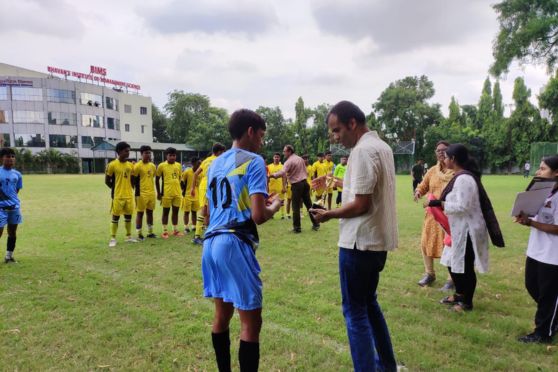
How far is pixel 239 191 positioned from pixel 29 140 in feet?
201

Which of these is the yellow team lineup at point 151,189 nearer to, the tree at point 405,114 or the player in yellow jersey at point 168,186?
the player in yellow jersey at point 168,186

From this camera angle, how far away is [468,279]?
173 inches

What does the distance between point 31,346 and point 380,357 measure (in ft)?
10.8

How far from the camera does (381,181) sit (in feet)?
8.68

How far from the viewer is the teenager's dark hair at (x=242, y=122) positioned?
269cm

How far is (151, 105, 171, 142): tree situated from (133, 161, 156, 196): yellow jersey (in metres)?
69.4

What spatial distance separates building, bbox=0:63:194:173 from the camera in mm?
52031

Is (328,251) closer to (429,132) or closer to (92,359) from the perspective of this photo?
(92,359)

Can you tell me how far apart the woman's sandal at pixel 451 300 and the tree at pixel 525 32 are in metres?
19.8

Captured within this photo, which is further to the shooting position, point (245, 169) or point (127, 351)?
point (127, 351)

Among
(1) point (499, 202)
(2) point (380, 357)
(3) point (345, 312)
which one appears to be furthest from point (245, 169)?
(1) point (499, 202)

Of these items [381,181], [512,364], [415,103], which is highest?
[415,103]

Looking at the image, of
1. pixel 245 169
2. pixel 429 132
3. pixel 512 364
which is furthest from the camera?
pixel 429 132

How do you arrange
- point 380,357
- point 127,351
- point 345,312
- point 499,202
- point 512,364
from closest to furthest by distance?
point 345,312 < point 380,357 < point 512,364 < point 127,351 < point 499,202
